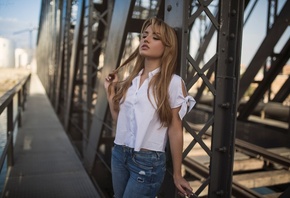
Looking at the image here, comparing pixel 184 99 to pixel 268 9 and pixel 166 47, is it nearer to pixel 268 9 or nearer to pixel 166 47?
pixel 166 47

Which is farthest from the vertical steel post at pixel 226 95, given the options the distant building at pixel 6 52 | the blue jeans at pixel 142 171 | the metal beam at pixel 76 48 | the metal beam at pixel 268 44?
the metal beam at pixel 268 44

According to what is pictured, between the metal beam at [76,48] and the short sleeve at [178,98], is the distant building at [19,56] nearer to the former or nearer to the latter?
the metal beam at [76,48]

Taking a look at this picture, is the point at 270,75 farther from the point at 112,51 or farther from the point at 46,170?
the point at 46,170

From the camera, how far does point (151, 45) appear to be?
189 cm

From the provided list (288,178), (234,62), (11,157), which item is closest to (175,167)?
(234,62)

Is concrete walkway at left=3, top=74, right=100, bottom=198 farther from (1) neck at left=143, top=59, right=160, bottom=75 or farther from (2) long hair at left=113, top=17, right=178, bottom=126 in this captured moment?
(1) neck at left=143, top=59, right=160, bottom=75

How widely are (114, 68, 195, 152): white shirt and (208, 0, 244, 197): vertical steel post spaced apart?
20.9 inches

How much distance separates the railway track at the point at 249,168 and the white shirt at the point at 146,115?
281 centimetres

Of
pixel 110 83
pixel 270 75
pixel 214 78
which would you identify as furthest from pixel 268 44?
pixel 110 83

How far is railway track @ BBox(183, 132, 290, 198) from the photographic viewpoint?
15.4 feet

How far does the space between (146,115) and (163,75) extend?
272 millimetres

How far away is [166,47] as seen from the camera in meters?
1.92

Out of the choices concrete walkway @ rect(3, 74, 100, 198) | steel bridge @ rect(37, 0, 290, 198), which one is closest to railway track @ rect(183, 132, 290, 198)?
steel bridge @ rect(37, 0, 290, 198)

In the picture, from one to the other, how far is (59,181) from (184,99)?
2820mm
